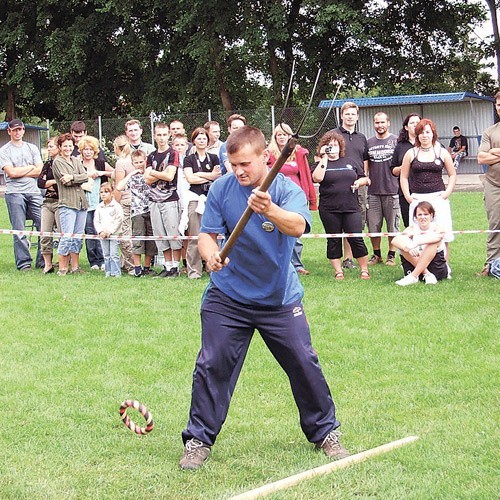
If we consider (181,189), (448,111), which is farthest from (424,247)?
(448,111)

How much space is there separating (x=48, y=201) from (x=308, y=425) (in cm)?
807

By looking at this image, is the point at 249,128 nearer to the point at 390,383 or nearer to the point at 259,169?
the point at 259,169

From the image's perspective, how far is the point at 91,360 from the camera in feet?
23.0

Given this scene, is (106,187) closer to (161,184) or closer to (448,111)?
(161,184)

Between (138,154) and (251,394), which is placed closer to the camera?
(251,394)

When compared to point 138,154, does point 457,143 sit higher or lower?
lower

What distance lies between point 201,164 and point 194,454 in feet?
21.5

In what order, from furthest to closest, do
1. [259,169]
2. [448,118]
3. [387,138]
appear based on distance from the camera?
[448,118]
[387,138]
[259,169]

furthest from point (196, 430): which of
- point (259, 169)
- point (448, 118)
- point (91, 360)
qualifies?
point (448, 118)

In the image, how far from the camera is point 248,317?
15.6 ft

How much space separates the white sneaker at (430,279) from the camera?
10070 millimetres

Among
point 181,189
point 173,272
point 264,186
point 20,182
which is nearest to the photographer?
point 264,186

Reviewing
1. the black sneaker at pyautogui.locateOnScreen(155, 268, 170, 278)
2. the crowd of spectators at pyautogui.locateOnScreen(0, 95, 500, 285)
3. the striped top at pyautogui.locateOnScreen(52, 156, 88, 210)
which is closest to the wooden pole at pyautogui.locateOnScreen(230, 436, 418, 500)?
the crowd of spectators at pyautogui.locateOnScreen(0, 95, 500, 285)

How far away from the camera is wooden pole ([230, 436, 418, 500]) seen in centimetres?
417
